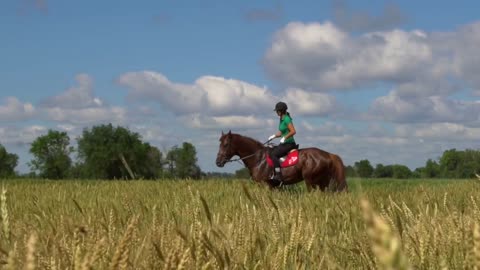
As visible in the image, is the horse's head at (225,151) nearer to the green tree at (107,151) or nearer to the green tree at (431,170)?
the green tree at (107,151)

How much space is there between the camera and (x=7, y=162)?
95500 millimetres

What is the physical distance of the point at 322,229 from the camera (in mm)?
3062

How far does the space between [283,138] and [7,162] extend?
300 feet

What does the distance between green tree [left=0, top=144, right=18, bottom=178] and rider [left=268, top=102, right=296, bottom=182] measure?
87691mm

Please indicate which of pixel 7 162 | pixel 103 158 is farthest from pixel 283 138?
pixel 7 162

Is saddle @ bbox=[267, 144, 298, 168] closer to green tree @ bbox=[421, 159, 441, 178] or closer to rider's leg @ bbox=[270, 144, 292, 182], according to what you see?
rider's leg @ bbox=[270, 144, 292, 182]

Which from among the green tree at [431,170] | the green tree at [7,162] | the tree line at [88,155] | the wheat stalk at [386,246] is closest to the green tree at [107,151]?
the tree line at [88,155]

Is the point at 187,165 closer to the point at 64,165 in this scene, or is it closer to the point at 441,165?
the point at 64,165

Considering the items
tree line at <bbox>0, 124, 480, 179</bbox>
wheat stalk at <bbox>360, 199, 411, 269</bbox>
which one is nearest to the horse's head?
wheat stalk at <bbox>360, 199, 411, 269</bbox>

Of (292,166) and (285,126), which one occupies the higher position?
(285,126)

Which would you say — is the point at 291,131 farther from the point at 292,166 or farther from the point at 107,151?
the point at 107,151

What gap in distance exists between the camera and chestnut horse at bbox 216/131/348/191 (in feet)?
49.8

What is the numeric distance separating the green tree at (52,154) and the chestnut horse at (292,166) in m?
83.1

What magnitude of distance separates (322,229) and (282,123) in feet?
39.8
